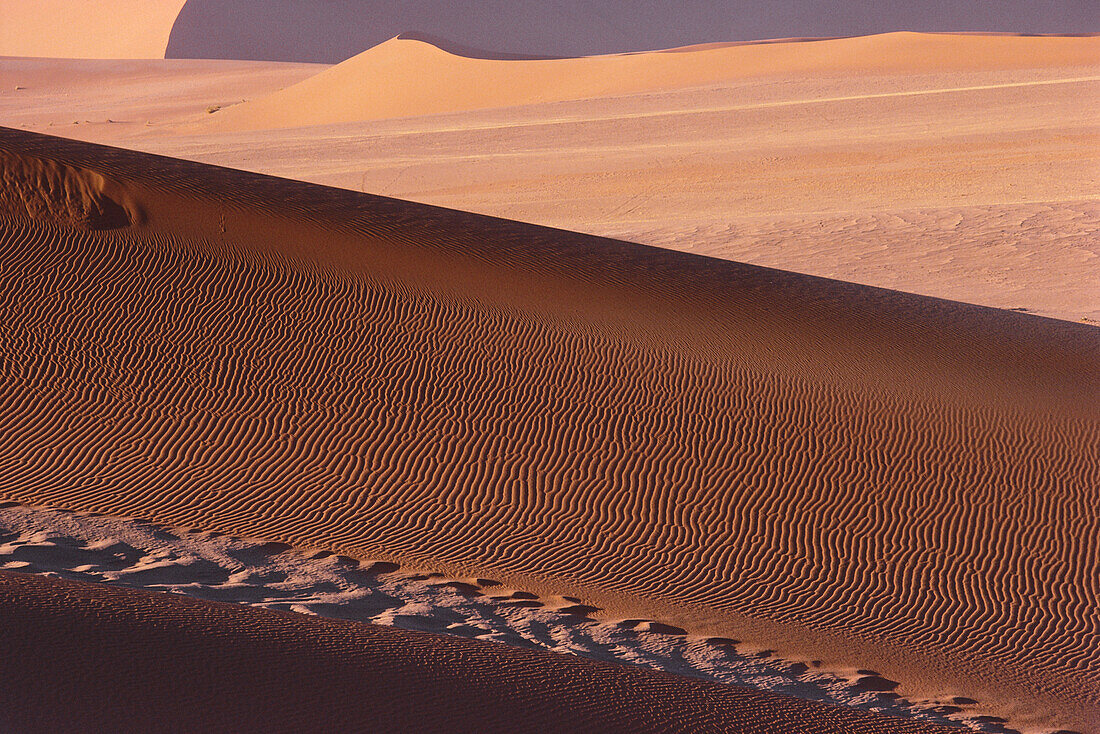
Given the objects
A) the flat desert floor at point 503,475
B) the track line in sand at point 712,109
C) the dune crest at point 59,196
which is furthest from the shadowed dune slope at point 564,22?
the flat desert floor at point 503,475

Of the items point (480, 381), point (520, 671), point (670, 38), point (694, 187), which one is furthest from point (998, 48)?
point (670, 38)

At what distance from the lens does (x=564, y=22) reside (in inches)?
3885

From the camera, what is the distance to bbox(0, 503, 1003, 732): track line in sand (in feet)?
19.5

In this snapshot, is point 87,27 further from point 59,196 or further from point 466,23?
point 59,196

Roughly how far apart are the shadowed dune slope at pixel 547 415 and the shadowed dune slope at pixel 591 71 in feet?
110

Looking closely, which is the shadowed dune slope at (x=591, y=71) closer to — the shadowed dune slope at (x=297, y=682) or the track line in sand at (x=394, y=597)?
the track line in sand at (x=394, y=597)

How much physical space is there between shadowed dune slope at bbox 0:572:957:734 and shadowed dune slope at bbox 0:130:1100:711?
2.72 meters

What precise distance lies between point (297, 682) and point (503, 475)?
4645mm

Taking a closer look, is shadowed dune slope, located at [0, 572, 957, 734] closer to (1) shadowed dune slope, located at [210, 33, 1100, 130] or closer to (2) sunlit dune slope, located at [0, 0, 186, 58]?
(1) shadowed dune slope, located at [210, 33, 1100, 130]

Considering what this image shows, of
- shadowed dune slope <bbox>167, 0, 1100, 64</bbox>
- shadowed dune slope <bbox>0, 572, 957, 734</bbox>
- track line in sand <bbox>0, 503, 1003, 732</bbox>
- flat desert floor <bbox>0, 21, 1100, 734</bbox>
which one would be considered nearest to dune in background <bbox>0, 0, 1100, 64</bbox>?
shadowed dune slope <bbox>167, 0, 1100, 64</bbox>

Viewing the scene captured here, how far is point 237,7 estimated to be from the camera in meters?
89.2

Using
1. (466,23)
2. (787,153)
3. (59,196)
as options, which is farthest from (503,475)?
(466,23)

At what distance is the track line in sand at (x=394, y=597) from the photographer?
5.93 m

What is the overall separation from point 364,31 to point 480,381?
90092 millimetres
